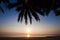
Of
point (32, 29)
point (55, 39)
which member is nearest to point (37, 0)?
point (32, 29)

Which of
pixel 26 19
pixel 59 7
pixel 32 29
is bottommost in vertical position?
pixel 32 29

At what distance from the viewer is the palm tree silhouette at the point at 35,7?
1.18 metres

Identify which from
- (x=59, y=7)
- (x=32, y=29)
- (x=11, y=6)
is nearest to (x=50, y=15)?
(x=59, y=7)

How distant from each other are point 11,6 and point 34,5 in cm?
25

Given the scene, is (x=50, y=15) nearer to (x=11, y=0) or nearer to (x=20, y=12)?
(x=20, y=12)

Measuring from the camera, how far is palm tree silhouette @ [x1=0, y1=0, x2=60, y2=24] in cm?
118

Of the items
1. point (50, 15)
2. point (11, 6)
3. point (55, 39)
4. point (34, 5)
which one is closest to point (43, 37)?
point (55, 39)

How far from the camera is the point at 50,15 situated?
1186 millimetres

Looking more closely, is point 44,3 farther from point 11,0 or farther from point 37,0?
point 11,0

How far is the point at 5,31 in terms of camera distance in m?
1.16

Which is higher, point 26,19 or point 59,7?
point 59,7

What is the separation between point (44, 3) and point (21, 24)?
1.10 ft

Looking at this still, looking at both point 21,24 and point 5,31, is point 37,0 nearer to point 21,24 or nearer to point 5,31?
point 21,24

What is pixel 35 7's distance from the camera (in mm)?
1201
